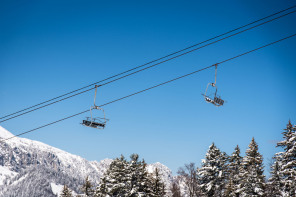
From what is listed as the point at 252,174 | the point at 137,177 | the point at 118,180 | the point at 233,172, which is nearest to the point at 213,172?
the point at 233,172

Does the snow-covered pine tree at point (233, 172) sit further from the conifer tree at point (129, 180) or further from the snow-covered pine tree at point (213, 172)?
the conifer tree at point (129, 180)

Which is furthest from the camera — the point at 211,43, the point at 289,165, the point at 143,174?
the point at 143,174

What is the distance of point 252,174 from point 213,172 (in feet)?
28.6

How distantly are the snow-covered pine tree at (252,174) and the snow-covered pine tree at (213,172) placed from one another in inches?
159

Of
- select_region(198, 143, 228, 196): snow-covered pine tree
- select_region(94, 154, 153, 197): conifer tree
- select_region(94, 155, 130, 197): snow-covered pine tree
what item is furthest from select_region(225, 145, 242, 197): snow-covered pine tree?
select_region(94, 155, 130, 197): snow-covered pine tree

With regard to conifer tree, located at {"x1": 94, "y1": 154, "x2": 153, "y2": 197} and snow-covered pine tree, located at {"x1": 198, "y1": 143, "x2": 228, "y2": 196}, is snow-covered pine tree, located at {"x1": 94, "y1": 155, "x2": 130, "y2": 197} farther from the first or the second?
snow-covered pine tree, located at {"x1": 198, "y1": 143, "x2": 228, "y2": 196}

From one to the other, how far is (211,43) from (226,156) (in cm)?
4004

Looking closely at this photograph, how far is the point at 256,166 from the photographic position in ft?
153

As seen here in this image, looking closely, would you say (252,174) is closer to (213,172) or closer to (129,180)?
(213,172)

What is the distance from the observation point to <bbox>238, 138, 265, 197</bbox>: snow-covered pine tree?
43750 mm

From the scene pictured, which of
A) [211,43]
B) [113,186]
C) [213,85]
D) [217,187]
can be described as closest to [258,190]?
[217,187]

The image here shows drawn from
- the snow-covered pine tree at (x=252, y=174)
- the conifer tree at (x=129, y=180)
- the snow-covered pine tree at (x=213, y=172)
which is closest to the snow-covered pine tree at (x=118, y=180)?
the conifer tree at (x=129, y=180)

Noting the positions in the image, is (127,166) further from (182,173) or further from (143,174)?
(182,173)

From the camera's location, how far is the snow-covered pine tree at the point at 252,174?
144 feet
